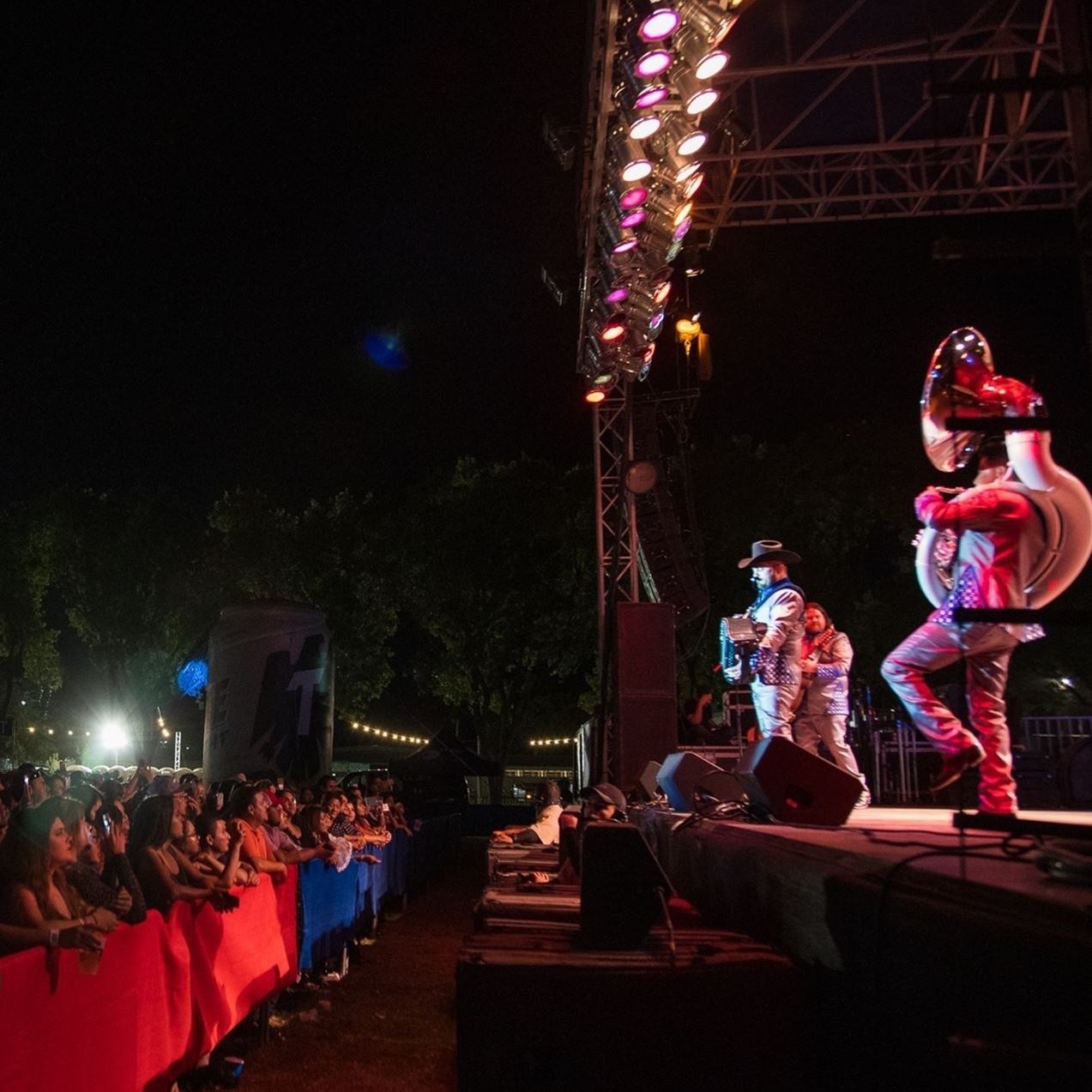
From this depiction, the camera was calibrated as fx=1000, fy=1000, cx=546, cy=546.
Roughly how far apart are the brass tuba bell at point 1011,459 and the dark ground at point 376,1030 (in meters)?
4.10

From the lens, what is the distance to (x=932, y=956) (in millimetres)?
2398

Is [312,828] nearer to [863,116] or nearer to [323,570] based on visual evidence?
[863,116]

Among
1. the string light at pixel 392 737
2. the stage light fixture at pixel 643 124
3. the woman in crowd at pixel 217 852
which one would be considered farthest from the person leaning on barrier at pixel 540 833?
the string light at pixel 392 737

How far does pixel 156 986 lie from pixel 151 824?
158cm

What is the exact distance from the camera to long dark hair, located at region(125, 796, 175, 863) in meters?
6.05

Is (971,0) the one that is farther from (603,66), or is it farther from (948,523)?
(948,523)

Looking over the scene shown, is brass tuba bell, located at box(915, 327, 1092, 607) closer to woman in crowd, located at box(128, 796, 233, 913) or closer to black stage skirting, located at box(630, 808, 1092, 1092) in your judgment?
black stage skirting, located at box(630, 808, 1092, 1092)

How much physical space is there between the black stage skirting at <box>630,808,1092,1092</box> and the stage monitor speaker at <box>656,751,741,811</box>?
280cm

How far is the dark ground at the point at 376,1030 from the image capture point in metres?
6.21

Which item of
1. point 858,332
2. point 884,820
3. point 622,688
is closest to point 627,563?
point 622,688

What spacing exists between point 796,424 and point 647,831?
2189 cm

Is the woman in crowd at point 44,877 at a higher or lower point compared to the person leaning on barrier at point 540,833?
higher

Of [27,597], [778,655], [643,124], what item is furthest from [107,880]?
[27,597]

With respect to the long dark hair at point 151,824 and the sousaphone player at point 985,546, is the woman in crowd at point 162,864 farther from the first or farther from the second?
the sousaphone player at point 985,546
